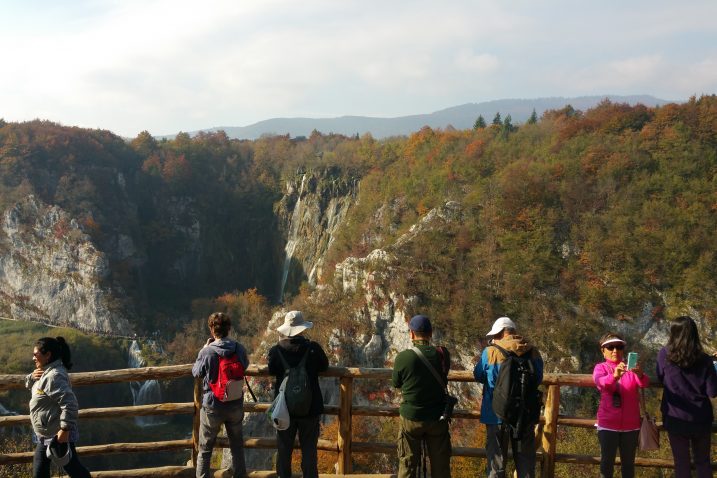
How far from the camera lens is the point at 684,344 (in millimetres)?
5219

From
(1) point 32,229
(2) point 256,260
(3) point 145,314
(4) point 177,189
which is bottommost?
(3) point 145,314

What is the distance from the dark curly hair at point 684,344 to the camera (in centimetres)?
520

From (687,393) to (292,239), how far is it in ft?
218

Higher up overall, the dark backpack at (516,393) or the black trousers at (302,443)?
the dark backpack at (516,393)

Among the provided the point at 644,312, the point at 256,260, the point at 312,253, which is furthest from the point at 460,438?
the point at 256,260

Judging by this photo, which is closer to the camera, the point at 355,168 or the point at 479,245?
the point at 479,245

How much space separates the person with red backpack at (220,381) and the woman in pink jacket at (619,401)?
368 centimetres

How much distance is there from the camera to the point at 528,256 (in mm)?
34219

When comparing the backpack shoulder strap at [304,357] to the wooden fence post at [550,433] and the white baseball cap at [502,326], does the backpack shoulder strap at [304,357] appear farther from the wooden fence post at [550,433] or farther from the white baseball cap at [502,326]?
the wooden fence post at [550,433]

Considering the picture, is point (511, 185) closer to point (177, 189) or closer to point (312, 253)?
point (312, 253)

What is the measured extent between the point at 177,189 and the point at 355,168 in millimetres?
28055

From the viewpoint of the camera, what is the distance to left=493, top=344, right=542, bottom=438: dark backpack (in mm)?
5074

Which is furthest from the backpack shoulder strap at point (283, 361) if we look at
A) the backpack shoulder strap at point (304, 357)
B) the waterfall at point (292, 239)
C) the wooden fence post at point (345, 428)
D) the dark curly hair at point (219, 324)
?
the waterfall at point (292, 239)

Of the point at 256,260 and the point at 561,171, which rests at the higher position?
the point at 561,171
